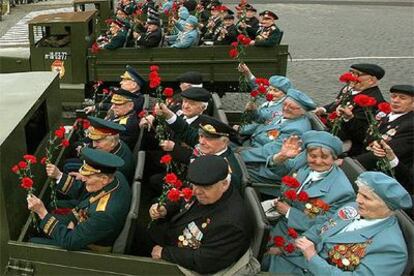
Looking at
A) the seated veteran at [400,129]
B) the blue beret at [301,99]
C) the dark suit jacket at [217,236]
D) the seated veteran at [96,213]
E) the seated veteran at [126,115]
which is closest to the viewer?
the dark suit jacket at [217,236]

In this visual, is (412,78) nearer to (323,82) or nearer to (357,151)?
(323,82)

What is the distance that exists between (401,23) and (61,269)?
1756cm

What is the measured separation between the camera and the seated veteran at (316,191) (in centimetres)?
390

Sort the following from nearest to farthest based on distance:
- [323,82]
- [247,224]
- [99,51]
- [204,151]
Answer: [247,224] → [204,151] → [99,51] → [323,82]

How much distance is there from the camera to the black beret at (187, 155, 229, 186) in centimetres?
340

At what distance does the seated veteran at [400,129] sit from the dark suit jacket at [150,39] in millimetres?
4923

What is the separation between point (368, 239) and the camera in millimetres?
3240

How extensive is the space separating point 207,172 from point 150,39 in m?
5.91

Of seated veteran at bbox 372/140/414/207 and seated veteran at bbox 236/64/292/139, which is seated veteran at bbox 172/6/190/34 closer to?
seated veteran at bbox 236/64/292/139

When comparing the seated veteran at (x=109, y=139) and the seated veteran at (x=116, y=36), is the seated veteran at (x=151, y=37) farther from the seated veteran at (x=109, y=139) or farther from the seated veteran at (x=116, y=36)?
the seated veteran at (x=109, y=139)

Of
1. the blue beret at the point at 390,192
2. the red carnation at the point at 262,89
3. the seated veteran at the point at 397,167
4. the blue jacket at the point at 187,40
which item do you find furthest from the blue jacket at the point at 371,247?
the blue jacket at the point at 187,40

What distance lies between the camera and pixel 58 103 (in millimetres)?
5312

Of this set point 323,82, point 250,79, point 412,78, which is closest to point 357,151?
point 250,79

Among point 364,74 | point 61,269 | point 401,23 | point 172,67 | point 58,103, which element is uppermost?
point 364,74
